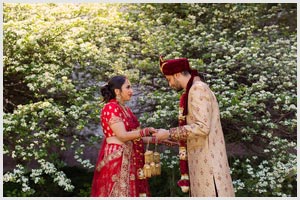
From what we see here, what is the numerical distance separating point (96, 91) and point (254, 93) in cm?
206

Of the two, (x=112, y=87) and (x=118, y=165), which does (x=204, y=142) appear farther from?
(x=112, y=87)

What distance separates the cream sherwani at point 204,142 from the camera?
11.1ft

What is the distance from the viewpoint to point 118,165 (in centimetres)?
376

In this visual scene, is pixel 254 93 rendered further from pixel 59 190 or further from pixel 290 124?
pixel 59 190

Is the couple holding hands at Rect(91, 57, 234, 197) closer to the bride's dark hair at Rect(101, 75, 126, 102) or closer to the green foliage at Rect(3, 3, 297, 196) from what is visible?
the bride's dark hair at Rect(101, 75, 126, 102)

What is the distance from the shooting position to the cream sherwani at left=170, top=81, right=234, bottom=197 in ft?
11.1

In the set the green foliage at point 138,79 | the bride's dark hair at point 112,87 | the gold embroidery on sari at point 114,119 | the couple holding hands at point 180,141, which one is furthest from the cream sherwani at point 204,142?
the green foliage at point 138,79

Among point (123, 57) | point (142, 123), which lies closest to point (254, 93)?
point (142, 123)

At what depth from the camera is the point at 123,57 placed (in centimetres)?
678

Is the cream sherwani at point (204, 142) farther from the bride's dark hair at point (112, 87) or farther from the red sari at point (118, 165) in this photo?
the bride's dark hair at point (112, 87)

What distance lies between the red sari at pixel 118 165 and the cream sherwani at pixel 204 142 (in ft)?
1.58

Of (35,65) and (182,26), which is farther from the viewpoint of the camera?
(182,26)

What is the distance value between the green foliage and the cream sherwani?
215 cm

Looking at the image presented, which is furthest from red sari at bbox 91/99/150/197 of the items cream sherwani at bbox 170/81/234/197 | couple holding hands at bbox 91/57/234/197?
cream sherwani at bbox 170/81/234/197
